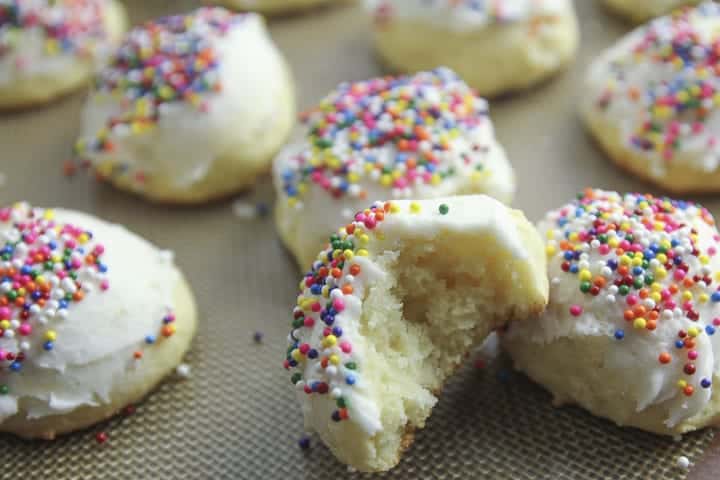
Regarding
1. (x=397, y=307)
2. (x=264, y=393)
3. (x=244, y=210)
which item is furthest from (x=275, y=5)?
(x=397, y=307)

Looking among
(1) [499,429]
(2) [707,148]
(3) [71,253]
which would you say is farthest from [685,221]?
(3) [71,253]

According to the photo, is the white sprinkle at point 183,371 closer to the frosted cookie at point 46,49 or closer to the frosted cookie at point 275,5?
the frosted cookie at point 46,49

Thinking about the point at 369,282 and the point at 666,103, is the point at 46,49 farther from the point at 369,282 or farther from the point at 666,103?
the point at 666,103

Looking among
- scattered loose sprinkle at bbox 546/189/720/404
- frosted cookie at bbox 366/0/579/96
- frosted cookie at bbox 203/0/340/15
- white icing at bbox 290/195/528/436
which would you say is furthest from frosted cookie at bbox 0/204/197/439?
frosted cookie at bbox 203/0/340/15

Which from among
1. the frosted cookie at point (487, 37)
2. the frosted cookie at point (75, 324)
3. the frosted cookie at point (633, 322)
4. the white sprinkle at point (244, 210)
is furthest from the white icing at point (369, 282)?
the frosted cookie at point (487, 37)

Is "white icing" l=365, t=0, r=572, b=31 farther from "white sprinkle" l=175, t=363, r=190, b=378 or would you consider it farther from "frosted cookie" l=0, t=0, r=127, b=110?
"white sprinkle" l=175, t=363, r=190, b=378

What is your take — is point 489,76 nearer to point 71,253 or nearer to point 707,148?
point 707,148
